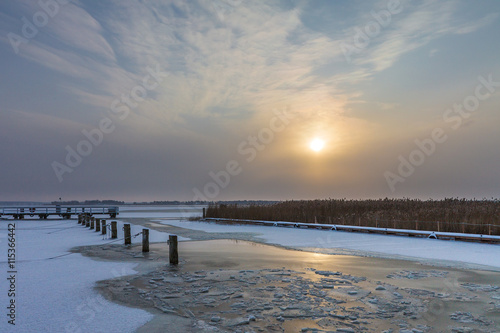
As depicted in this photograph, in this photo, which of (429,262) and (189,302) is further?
(429,262)

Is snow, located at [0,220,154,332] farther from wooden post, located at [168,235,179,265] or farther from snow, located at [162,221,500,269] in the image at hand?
snow, located at [162,221,500,269]

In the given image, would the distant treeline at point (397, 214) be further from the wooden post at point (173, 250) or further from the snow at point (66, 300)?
the snow at point (66, 300)

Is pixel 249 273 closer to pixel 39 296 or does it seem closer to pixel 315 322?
pixel 315 322

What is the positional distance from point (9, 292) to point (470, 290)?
1061 cm

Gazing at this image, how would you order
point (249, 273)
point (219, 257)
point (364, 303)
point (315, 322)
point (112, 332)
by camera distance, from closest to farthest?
point (112, 332), point (315, 322), point (364, 303), point (249, 273), point (219, 257)

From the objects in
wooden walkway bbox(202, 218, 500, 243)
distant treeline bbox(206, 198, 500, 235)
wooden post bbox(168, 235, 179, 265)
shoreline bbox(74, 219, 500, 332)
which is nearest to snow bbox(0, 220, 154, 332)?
shoreline bbox(74, 219, 500, 332)

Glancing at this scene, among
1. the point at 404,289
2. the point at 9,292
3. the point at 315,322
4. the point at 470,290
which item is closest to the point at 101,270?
the point at 9,292

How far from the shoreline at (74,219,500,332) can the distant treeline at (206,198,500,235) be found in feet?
33.4

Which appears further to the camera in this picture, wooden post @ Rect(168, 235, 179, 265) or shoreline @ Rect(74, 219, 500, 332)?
wooden post @ Rect(168, 235, 179, 265)

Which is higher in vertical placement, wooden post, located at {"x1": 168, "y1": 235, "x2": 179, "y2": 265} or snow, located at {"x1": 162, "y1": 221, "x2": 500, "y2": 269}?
wooden post, located at {"x1": 168, "y1": 235, "x2": 179, "y2": 265}

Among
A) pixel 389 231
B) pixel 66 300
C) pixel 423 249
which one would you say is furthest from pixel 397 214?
pixel 66 300

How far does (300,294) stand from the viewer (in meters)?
8.10

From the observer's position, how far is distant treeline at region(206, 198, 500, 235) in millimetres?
20547

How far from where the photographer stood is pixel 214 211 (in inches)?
1601
